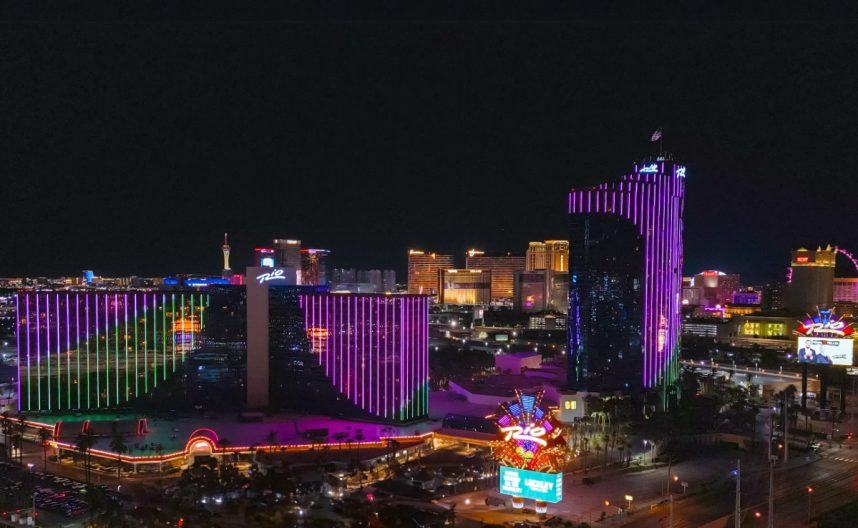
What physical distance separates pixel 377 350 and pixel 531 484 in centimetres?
2857

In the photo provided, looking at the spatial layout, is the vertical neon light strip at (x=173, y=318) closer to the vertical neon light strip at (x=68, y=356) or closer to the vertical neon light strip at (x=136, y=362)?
the vertical neon light strip at (x=136, y=362)

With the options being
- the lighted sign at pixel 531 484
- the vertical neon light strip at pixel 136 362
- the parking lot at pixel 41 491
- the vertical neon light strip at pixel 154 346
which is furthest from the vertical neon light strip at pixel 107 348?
the lighted sign at pixel 531 484

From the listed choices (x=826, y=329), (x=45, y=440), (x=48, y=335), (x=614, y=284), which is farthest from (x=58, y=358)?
(x=826, y=329)

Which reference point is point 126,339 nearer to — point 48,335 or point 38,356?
point 48,335

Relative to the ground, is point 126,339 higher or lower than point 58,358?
higher

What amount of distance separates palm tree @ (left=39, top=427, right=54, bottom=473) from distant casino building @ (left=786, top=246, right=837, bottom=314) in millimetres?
150858

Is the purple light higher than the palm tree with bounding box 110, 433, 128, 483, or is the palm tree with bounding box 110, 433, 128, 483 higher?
the purple light

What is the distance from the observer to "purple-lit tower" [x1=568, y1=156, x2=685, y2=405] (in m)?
83.3

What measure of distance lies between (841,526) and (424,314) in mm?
40499

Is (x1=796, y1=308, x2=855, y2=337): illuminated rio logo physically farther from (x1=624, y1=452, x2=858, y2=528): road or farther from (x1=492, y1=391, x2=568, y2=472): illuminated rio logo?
(x1=492, y1=391, x2=568, y2=472): illuminated rio logo

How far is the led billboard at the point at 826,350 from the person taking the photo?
76.8m

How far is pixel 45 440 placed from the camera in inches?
2398

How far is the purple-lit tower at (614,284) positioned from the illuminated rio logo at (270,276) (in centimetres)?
3381

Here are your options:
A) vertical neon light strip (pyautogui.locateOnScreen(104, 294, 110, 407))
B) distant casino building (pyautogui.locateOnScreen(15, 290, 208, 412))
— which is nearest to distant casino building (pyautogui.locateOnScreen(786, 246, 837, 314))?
distant casino building (pyautogui.locateOnScreen(15, 290, 208, 412))
